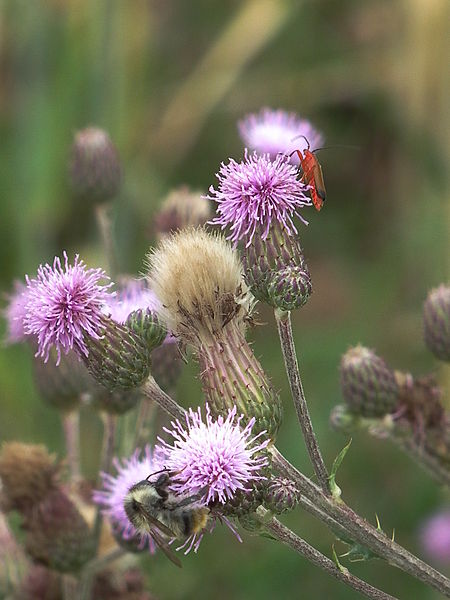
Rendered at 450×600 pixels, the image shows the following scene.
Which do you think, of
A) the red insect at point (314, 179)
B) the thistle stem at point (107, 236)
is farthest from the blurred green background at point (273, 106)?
the red insect at point (314, 179)

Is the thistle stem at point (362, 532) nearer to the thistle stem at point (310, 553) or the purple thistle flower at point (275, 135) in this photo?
the thistle stem at point (310, 553)

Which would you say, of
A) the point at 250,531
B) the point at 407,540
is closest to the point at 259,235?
the point at 250,531

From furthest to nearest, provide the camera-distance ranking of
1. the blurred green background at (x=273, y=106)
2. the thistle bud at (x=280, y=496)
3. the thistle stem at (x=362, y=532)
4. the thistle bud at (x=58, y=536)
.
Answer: the blurred green background at (x=273, y=106) < the thistle bud at (x=58, y=536) < the thistle stem at (x=362, y=532) < the thistle bud at (x=280, y=496)

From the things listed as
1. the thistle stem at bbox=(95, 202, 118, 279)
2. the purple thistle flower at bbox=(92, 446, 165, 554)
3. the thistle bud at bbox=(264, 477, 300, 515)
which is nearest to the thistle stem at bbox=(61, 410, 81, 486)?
the purple thistle flower at bbox=(92, 446, 165, 554)

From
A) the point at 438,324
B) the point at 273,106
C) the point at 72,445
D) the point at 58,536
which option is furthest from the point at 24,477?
the point at 273,106

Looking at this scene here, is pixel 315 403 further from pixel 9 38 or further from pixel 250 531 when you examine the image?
pixel 9 38
